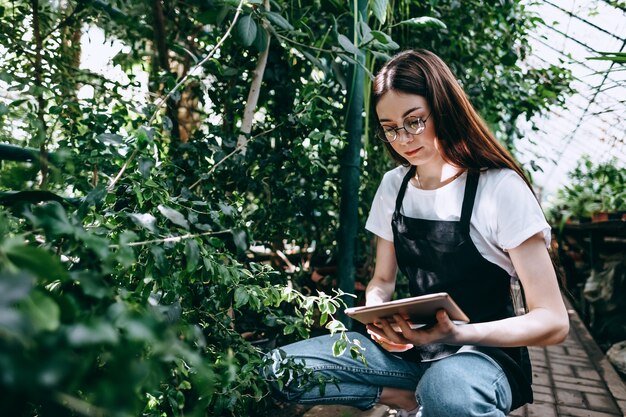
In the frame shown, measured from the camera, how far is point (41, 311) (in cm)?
51

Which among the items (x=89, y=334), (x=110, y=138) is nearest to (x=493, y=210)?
(x=110, y=138)

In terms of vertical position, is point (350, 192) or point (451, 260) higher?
point (350, 192)

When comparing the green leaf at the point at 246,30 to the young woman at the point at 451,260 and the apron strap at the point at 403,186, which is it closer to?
the young woman at the point at 451,260

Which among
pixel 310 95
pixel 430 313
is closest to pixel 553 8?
pixel 310 95

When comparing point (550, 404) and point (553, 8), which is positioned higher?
point (553, 8)

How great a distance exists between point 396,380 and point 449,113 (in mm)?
877

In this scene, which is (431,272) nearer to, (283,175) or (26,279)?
(283,175)

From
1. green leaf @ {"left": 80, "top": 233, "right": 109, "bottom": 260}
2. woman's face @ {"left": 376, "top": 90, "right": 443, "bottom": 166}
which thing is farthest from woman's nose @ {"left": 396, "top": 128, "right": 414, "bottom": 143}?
green leaf @ {"left": 80, "top": 233, "right": 109, "bottom": 260}

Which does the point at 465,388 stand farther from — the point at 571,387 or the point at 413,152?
the point at 571,387

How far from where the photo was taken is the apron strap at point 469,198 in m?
1.65

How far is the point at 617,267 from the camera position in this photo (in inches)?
157

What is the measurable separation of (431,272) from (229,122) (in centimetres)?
109

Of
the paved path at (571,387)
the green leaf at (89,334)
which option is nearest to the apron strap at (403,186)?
the paved path at (571,387)

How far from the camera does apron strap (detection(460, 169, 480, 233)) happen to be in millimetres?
1649
